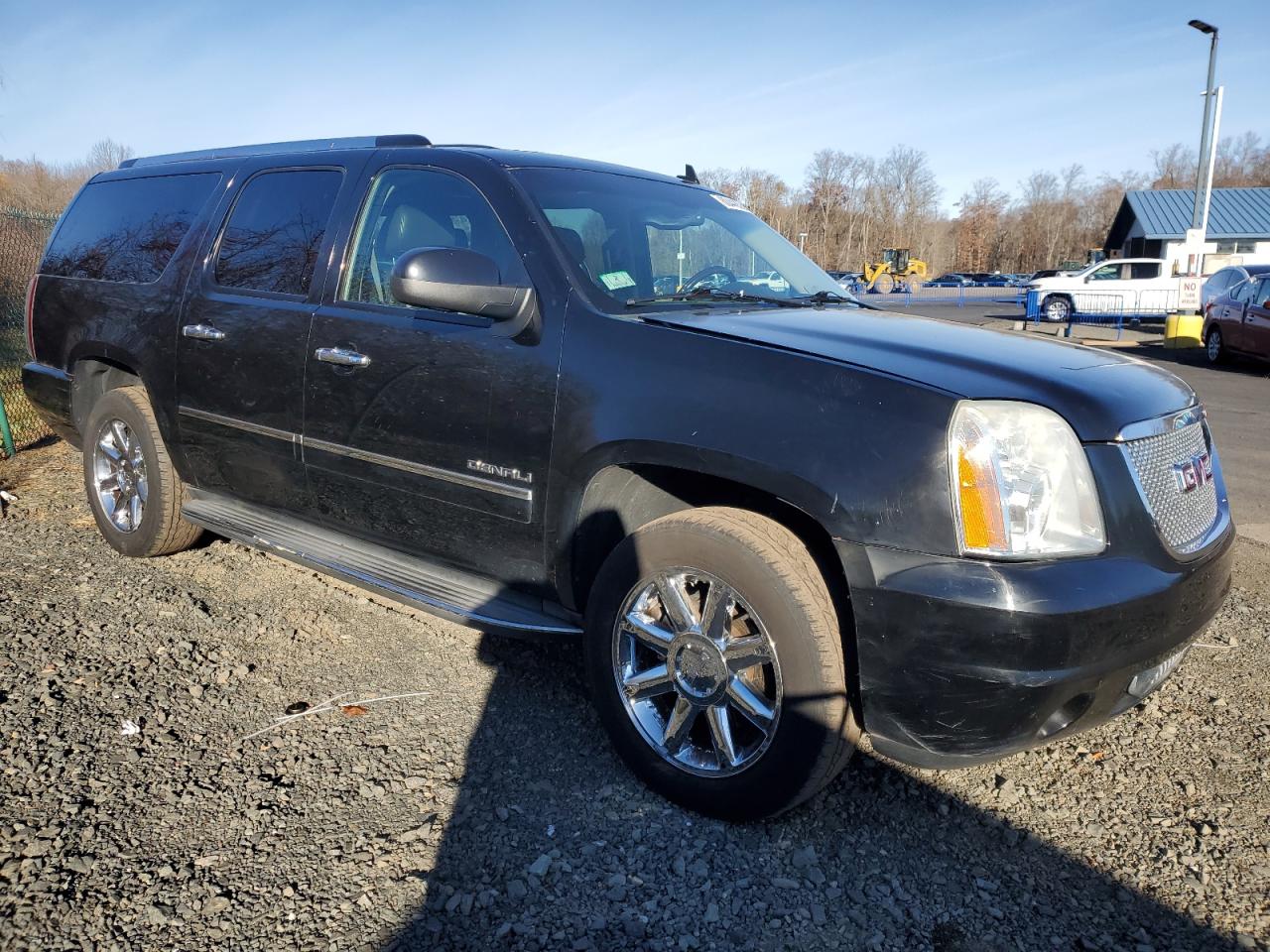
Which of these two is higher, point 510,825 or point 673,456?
point 673,456

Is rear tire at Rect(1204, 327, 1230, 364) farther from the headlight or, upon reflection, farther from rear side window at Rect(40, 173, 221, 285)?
rear side window at Rect(40, 173, 221, 285)

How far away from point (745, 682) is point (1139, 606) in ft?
3.38

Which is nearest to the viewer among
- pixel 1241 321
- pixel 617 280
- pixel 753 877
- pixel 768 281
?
pixel 753 877

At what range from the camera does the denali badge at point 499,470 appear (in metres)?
3.00

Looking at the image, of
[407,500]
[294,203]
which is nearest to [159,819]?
[407,500]

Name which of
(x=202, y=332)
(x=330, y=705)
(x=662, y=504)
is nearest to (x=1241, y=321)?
(x=662, y=504)

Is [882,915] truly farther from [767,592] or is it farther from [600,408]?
[600,408]

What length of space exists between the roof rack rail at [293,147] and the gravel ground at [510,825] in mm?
2084

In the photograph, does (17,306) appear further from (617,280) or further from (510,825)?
(510,825)

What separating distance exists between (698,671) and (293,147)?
10.0ft

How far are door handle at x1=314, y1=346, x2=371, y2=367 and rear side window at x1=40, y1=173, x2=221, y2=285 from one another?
4.45ft

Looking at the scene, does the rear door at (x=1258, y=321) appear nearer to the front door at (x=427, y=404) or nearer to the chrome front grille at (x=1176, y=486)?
the chrome front grille at (x=1176, y=486)

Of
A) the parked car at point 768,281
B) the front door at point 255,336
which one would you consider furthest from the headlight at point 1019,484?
the front door at point 255,336

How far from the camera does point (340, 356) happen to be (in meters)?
3.44
